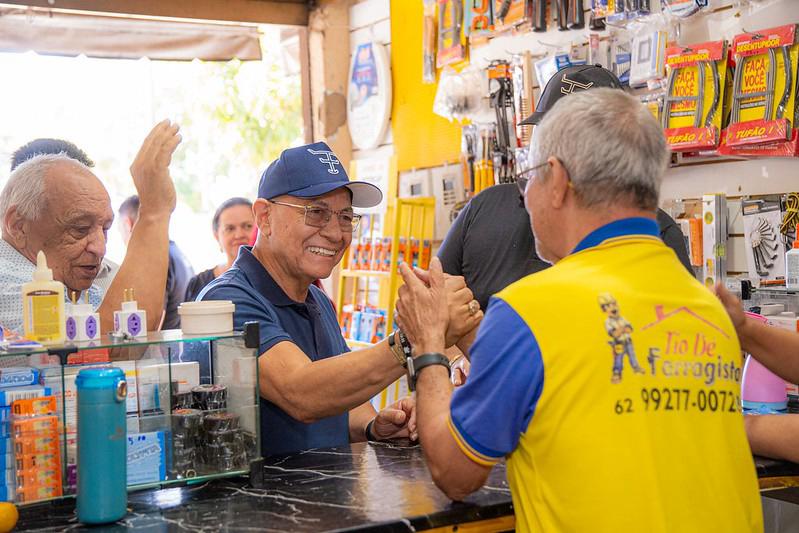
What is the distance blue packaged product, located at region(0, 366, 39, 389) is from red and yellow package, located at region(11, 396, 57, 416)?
0.05 m

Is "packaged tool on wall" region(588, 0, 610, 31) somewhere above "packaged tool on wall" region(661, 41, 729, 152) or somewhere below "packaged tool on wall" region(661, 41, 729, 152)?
above

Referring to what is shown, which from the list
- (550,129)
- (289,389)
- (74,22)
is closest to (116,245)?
(74,22)

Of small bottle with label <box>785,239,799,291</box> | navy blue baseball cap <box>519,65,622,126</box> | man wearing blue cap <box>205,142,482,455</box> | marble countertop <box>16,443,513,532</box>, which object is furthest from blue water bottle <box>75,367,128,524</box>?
small bottle with label <box>785,239,799,291</box>

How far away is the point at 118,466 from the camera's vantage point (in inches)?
70.0

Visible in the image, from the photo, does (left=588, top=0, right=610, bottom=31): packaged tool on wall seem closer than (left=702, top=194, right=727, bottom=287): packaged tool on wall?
No

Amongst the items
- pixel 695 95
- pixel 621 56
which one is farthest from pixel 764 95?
pixel 621 56

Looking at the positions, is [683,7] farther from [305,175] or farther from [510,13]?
[305,175]

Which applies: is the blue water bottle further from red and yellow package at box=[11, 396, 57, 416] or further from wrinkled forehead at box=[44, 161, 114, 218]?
wrinkled forehead at box=[44, 161, 114, 218]

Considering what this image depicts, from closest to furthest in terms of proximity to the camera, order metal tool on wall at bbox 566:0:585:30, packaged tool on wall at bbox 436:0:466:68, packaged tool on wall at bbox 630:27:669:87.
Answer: packaged tool on wall at bbox 630:27:669:87 < metal tool on wall at bbox 566:0:585:30 < packaged tool on wall at bbox 436:0:466:68

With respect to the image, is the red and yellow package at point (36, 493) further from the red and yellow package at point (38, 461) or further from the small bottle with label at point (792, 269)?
the small bottle with label at point (792, 269)

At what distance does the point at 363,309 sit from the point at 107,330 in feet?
12.0

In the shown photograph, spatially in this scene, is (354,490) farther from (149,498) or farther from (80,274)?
(80,274)

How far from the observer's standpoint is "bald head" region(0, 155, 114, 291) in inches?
96.7

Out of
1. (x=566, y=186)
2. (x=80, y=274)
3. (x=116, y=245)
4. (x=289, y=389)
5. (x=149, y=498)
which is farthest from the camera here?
(x=116, y=245)
